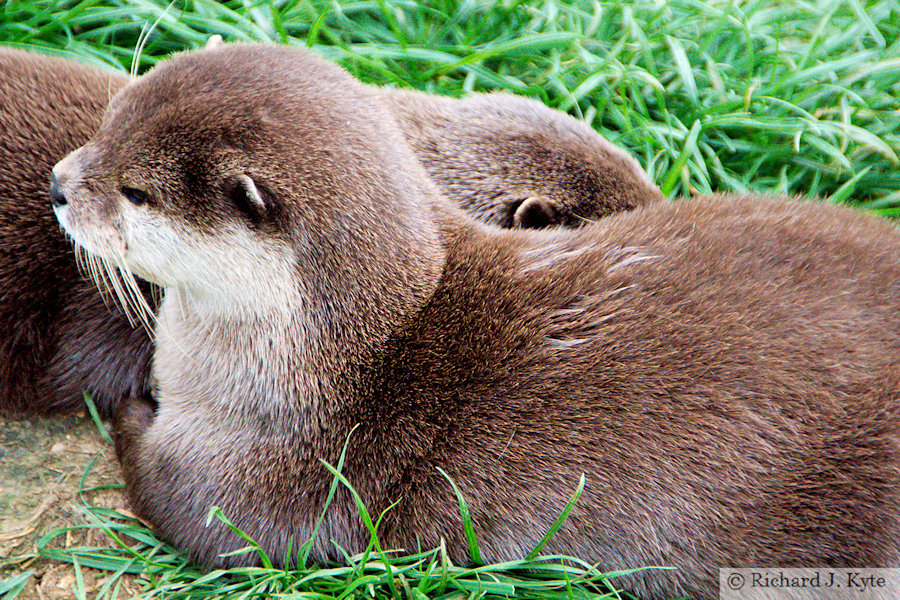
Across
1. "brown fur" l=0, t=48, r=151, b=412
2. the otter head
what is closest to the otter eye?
the otter head

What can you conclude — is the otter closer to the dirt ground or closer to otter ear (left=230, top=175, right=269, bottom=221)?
the dirt ground

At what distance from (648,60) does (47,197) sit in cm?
211

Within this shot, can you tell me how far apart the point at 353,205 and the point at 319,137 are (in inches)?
6.5

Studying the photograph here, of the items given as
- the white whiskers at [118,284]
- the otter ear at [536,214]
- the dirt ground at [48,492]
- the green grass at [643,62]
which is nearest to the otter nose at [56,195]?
the white whiskers at [118,284]

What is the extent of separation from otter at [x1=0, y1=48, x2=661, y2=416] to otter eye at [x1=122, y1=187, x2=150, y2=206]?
8.9 inches

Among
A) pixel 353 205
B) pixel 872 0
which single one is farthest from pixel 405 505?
pixel 872 0

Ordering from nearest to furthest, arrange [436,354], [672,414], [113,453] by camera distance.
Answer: [672,414] → [436,354] → [113,453]

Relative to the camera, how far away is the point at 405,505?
2152 mm

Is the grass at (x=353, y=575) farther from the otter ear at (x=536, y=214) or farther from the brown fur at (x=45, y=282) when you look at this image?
the otter ear at (x=536, y=214)

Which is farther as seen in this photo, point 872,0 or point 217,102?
point 872,0

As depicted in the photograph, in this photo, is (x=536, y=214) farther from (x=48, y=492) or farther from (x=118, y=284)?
(x=48, y=492)

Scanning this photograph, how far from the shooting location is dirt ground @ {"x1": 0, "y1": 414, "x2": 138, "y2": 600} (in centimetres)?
219

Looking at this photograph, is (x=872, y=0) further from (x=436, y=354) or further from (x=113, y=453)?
(x=113, y=453)

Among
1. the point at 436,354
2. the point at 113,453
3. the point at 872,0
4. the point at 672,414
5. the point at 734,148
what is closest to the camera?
the point at 672,414
